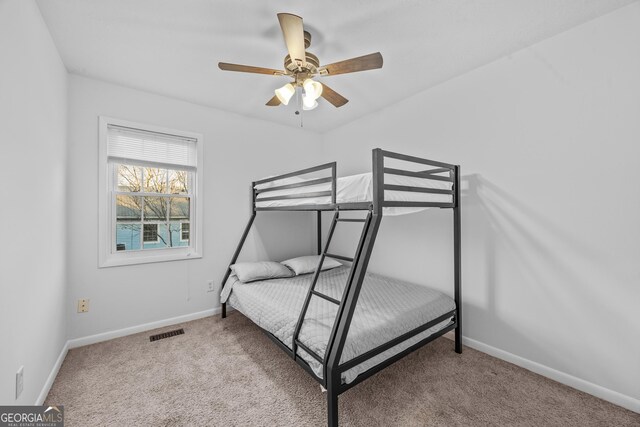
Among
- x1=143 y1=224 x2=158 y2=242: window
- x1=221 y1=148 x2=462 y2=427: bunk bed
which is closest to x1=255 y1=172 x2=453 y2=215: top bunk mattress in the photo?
x1=221 y1=148 x2=462 y2=427: bunk bed

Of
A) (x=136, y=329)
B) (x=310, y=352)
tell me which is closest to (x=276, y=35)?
(x=310, y=352)

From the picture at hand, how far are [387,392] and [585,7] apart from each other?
9.42 feet

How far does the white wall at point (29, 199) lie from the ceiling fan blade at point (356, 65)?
1683 millimetres

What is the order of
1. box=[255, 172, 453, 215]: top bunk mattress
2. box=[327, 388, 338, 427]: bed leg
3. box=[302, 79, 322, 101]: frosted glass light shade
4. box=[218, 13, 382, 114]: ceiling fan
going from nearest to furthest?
1. box=[327, 388, 338, 427]: bed leg
2. box=[218, 13, 382, 114]: ceiling fan
3. box=[255, 172, 453, 215]: top bunk mattress
4. box=[302, 79, 322, 101]: frosted glass light shade

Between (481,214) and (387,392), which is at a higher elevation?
(481,214)

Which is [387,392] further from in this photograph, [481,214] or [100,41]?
[100,41]

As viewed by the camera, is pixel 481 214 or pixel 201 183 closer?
pixel 481 214

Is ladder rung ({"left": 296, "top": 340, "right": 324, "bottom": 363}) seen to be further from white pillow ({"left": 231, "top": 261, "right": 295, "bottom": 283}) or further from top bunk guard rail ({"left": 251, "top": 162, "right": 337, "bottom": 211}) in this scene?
white pillow ({"left": 231, "top": 261, "right": 295, "bottom": 283})

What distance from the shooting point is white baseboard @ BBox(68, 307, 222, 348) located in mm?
2426

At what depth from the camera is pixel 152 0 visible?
63.0 inches

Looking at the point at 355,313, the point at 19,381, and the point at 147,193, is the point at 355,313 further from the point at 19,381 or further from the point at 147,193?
the point at 147,193

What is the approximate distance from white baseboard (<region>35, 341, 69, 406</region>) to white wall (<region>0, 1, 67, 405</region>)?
0.17 feet

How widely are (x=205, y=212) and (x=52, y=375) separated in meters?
1.79

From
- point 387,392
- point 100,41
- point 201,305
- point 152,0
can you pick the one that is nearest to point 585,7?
point 152,0
